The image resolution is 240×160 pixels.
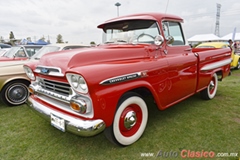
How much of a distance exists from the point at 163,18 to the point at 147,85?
1.39m

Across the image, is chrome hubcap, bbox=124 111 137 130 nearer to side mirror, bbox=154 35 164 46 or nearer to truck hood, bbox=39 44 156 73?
truck hood, bbox=39 44 156 73

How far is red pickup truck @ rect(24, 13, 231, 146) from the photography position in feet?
6.00

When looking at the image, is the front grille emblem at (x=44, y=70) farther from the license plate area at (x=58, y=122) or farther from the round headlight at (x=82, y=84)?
the round headlight at (x=82, y=84)

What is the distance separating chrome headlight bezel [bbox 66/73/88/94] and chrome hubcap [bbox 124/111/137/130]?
753mm

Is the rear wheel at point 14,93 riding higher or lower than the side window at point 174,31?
lower

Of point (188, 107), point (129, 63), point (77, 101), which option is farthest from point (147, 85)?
point (188, 107)

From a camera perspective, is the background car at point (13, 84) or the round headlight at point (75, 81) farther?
the background car at point (13, 84)

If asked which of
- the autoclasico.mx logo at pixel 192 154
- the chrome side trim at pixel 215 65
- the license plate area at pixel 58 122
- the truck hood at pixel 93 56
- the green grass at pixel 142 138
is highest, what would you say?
the truck hood at pixel 93 56

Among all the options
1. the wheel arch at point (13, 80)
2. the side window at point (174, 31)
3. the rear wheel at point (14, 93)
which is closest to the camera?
the side window at point (174, 31)

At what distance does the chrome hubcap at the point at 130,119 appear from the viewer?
2.25 m

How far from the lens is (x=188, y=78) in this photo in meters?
3.06

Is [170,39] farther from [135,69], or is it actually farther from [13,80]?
[13,80]

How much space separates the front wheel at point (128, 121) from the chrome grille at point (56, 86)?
0.68 m

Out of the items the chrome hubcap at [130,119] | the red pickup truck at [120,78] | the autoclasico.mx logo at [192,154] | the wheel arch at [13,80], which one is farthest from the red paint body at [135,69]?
the wheel arch at [13,80]
